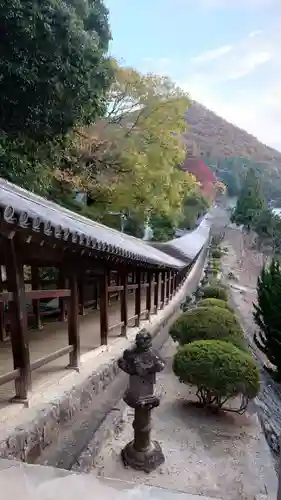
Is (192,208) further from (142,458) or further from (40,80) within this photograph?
(142,458)

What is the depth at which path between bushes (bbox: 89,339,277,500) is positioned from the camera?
429 cm

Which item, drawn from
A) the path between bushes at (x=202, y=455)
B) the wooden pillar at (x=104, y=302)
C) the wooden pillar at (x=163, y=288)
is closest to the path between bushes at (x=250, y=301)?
the path between bushes at (x=202, y=455)

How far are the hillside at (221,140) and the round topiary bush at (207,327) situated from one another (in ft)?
293

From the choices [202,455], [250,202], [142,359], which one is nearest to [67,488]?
[142,359]

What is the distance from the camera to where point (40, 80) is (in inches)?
384

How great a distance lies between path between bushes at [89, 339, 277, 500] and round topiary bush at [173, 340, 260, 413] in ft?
1.44

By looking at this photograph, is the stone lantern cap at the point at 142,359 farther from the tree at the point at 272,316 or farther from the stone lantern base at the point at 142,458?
the tree at the point at 272,316

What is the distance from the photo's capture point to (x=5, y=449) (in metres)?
3.76

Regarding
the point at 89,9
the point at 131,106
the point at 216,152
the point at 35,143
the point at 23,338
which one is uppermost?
the point at 216,152

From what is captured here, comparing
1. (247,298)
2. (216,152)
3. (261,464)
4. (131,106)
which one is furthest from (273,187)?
(261,464)

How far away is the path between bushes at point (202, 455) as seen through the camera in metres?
4.29

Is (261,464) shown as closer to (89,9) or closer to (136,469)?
(136,469)

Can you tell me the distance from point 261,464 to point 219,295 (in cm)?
988

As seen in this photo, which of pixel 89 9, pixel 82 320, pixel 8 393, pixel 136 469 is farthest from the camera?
pixel 89 9
